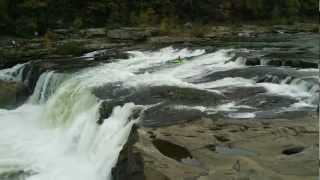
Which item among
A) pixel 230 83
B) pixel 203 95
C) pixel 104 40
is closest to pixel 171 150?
pixel 203 95

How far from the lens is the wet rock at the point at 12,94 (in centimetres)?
1476

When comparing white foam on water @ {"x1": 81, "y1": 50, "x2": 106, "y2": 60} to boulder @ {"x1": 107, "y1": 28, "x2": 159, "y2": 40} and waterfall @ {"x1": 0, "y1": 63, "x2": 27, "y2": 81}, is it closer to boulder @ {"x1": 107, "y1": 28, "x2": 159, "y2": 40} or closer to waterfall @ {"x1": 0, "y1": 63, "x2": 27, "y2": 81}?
waterfall @ {"x1": 0, "y1": 63, "x2": 27, "y2": 81}

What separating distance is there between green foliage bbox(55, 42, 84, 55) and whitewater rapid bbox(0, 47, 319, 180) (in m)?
2.46

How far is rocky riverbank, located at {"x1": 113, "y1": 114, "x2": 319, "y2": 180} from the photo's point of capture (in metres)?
6.68

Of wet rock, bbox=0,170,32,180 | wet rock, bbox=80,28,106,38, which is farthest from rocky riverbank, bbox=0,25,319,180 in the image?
wet rock, bbox=0,170,32,180

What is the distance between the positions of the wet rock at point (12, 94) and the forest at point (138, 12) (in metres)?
10.2

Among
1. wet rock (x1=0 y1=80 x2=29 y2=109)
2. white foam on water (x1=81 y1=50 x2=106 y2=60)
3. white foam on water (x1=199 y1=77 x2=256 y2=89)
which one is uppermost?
white foam on water (x1=199 y1=77 x2=256 y2=89)

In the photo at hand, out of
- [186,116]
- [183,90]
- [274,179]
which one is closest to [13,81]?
[183,90]

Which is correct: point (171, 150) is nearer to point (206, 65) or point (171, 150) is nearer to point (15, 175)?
point (15, 175)

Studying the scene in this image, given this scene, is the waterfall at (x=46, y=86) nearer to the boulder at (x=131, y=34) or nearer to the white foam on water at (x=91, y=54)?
the white foam on water at (x=91, y=54)

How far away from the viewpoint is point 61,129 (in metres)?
11.9

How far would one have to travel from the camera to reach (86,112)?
11.1 metres

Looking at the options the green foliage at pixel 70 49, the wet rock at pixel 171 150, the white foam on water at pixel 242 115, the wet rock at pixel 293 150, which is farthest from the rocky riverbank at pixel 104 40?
the wet rock at pixel 293 150

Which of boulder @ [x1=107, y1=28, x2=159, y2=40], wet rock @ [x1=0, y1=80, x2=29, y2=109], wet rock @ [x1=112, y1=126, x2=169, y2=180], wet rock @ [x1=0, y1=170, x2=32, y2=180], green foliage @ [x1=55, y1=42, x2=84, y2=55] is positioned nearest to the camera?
wet rock @ [x1=112, y1=126, x2=169, y2=180]
